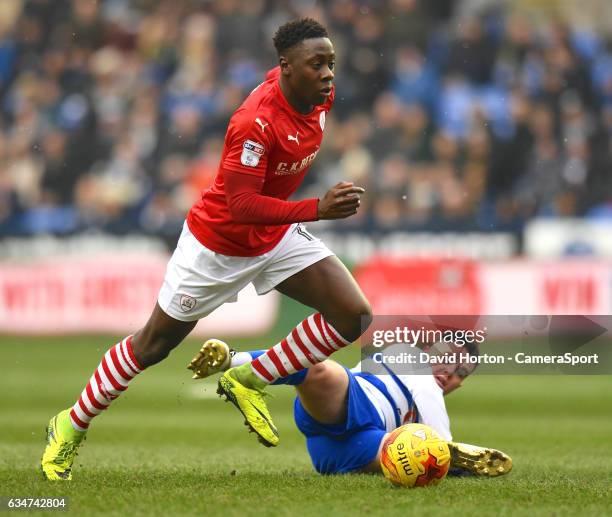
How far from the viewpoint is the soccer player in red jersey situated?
633 centimetres

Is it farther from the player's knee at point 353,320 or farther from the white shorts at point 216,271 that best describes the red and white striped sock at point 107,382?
the player's knee at point 353,320

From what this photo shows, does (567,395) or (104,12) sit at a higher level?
(104,12)

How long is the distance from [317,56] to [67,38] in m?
13.1

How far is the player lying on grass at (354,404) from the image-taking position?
262 inches

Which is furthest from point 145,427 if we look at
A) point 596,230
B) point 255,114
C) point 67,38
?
point 67,38

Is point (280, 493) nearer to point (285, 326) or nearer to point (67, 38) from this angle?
point (285, 326)

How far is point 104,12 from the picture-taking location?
19172 millimetres

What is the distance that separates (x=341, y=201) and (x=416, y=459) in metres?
1.31

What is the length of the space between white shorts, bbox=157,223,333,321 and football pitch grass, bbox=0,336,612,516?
925 mm

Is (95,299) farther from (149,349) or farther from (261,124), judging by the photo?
(261,124)

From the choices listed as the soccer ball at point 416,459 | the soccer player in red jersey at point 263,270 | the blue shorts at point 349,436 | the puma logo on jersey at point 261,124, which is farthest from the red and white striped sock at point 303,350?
the puma logo on jersey at point 261,124

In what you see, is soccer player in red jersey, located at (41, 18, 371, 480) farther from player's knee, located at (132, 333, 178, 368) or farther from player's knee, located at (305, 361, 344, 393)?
player's knee, located at (305, 361, 344, 393)

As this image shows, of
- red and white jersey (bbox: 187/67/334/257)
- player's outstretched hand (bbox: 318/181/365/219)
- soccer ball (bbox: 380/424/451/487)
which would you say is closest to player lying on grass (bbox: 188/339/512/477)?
soccer ball (bbox: 380/424/451/487)

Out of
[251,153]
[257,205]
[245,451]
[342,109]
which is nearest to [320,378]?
[257,205]
